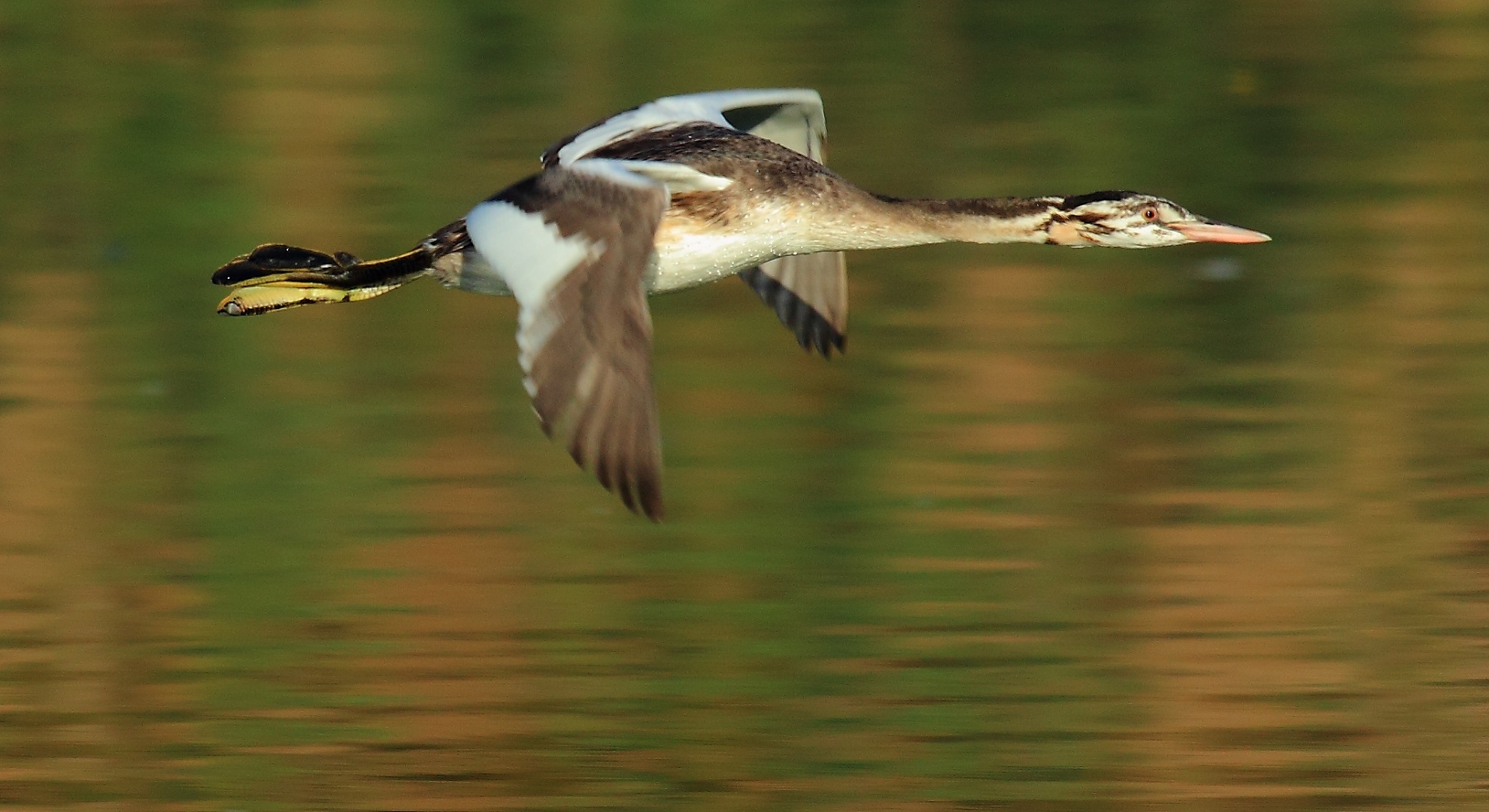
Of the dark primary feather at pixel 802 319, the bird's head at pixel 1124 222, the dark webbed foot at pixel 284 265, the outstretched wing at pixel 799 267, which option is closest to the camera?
the bird's head at pixel 1124 222

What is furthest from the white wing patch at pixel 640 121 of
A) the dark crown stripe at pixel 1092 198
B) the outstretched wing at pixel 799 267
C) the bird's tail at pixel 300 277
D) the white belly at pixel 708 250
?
the dark crown stripe at pixel 1092 198

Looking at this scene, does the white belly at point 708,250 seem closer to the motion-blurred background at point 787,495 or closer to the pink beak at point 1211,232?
the pink beak at point 1211,232

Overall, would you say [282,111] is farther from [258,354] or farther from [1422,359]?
[1422,359]

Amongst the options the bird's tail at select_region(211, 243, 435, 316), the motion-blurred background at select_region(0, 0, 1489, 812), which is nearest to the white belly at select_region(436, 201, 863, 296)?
the bird's tail at select_region(211, 243, 435, 316)

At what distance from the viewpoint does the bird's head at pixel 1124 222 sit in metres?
8.62

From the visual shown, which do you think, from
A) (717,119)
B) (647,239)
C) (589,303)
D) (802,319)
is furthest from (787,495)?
(589,303)

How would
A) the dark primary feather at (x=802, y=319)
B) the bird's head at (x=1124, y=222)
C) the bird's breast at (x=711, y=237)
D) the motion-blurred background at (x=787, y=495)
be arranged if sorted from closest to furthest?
1. the bird's breast at (x=711, y=237)
2. the motion-blurred background at (x=787, y=495)
3. the bird's head at (x=1124, y=222)
4. the dark primary feather at (x=802, y=319)

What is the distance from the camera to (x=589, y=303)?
7.44 m

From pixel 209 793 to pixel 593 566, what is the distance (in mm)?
1797

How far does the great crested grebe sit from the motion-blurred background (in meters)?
0.90

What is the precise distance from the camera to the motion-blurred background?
8.30m

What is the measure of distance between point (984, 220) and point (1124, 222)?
46cm

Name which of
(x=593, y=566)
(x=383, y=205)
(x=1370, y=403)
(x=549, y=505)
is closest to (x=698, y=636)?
(x=593, y=566)

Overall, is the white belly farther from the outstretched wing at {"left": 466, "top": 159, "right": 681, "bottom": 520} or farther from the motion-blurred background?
the motion-blurred background
